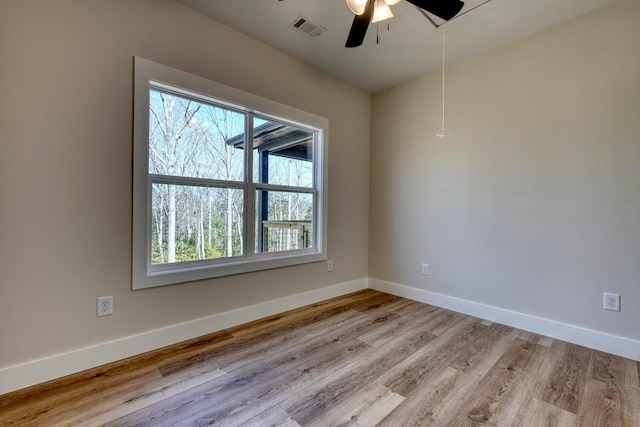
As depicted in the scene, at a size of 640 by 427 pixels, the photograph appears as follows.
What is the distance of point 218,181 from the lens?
8.00 feet

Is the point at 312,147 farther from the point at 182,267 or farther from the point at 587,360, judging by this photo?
the point at 587,360

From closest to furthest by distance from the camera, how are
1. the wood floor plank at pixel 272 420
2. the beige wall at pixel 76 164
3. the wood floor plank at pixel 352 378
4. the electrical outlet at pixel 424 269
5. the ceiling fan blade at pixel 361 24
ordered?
the wood floor plank at pixel 272 420, the wood floor plank at pixel 352 378, the beige wall at pixel 76 164, the ceiling fan blade at pixel 361 24, the electrical outlet at pixel 424 269

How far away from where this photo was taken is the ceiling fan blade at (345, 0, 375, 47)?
170 centimetres

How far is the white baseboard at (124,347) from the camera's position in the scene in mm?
1606

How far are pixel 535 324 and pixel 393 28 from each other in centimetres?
283

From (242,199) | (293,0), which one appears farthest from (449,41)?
(242,199)

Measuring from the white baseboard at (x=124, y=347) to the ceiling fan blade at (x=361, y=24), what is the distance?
7.61 feet

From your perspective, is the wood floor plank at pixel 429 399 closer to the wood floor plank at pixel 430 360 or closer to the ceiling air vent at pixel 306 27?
the wood floor plank at pixel 430 360

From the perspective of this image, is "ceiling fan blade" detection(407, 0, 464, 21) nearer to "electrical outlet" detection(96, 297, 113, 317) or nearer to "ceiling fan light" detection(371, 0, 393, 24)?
"ceiling fan light" detection(371, 0, 393, 24)

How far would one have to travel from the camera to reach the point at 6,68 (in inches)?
61.5

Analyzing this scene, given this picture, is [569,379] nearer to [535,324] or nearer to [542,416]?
[542,416]

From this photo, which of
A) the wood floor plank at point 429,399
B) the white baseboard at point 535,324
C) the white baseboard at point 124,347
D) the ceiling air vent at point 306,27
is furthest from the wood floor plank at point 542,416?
the ceiling air vent at point 306,27

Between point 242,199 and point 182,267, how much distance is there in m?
0.77

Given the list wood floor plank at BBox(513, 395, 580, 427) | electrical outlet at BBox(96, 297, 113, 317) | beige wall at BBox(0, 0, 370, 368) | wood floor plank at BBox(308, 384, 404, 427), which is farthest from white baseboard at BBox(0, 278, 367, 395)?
wood floor plank at BBox(513, 395, 580, 427)
